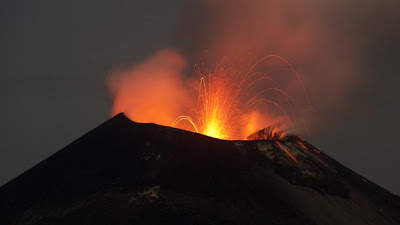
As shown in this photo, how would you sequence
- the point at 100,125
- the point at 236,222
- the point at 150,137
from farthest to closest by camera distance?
the point at 100,125
the point at 150,137
the point at 236,222

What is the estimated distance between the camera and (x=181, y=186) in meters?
33.1

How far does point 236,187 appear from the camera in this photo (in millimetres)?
34625

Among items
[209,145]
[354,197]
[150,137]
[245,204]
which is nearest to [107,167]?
[150,137]

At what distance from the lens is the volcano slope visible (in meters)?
29.8

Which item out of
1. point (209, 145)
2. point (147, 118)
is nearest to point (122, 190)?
point (209, 145)

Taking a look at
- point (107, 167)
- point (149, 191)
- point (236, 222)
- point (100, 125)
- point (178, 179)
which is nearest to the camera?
point (236, 222)

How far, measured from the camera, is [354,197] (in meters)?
41.7

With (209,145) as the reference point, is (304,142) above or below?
above

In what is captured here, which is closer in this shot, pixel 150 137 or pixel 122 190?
pixel 122 190

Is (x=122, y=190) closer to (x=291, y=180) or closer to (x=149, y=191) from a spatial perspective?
(x=149, y=191)

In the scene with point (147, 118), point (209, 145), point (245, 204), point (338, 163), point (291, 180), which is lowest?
point (245, 204)

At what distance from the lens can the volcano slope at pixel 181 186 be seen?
29844 millimetres

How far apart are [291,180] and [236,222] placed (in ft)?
38.4

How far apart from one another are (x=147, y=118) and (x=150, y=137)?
13206 millimetres
